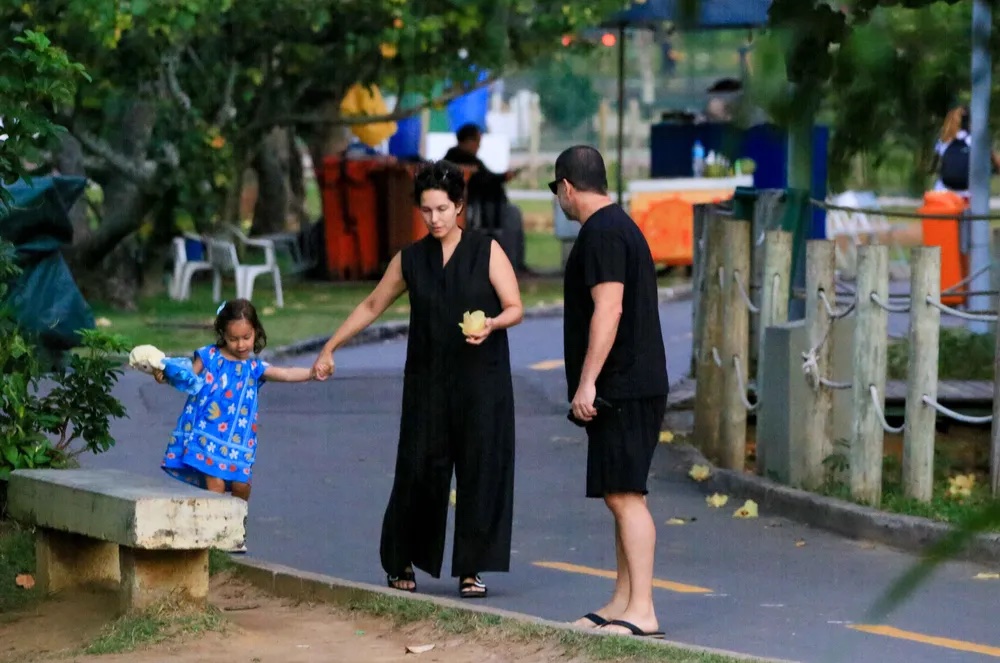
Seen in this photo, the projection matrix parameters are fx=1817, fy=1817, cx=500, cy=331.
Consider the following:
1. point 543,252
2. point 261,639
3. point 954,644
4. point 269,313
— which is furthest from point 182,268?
point 954,644

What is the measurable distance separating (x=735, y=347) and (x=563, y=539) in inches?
81.9

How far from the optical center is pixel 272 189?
25297 millimetres

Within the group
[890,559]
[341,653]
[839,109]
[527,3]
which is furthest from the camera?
[527,3]

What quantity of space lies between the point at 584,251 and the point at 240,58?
12.5 meters

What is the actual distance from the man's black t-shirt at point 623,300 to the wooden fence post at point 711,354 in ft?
13.3

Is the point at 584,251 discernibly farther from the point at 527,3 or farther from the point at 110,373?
the point at 527,3

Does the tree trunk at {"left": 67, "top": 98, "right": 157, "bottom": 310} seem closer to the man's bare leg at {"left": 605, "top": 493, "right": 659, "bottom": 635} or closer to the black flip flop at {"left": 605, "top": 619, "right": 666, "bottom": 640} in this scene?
the man's bare leg at {"left": 605, "top": 493, "right": 659, "bottom": 635}

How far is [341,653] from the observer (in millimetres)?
6031

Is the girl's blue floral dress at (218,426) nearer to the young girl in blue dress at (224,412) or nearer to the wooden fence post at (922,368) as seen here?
the young girl in blue dress at (224,412)

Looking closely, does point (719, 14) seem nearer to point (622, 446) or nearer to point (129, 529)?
point (622, 446)

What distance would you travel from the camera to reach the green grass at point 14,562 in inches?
274

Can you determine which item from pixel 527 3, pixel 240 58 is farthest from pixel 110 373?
pixel 240 58

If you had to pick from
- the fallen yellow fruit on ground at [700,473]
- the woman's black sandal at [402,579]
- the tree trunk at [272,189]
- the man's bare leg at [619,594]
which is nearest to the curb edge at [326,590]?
the woman's black sandal at [402,579]

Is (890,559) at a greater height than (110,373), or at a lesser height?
lesser
